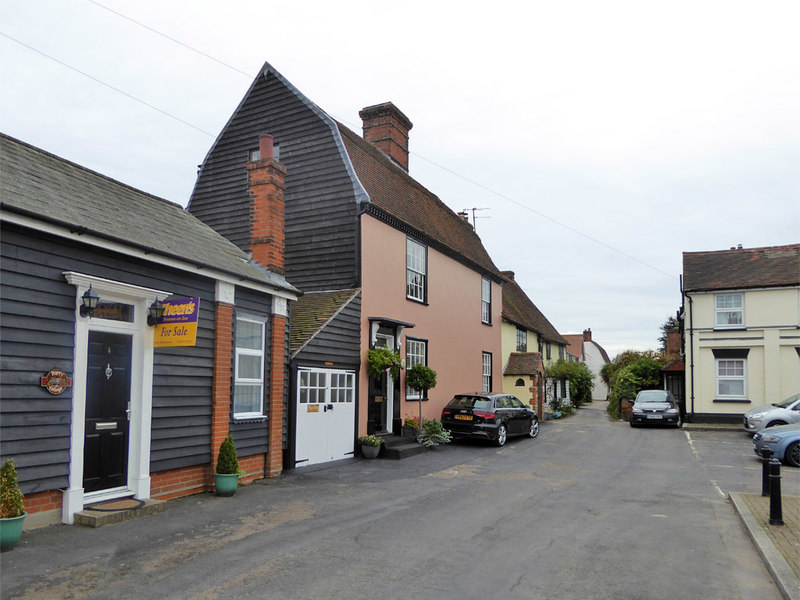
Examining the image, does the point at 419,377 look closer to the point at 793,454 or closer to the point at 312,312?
the point at 312,312

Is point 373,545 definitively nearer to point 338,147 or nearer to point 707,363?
point 338,147

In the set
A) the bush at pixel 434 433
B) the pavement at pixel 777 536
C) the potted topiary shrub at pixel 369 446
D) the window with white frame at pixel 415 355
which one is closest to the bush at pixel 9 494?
the pavement at pixel 777 536

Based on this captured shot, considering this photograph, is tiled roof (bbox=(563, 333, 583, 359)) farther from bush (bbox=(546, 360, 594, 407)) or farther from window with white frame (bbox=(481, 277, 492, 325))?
window with white frame (bbox=(481, 277, 492, 325))

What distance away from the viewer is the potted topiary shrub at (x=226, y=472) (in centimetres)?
970

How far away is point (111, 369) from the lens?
8.57 metres

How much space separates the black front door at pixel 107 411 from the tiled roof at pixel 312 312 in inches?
164

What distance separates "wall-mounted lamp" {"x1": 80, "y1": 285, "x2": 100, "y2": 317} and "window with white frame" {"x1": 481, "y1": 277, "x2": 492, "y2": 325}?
17584mm

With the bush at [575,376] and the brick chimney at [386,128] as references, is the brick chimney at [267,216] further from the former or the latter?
the bush at [575,376]

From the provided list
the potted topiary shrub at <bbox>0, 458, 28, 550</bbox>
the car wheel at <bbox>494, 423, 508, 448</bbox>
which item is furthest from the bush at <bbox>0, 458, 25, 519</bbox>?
the car wheel at <bbox>494, 423, 508, 448</bbox>

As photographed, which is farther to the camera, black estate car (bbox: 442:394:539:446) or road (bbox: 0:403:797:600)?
black estate car (bbox: 442:394:539:446)

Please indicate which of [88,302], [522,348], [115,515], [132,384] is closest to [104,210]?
[88,302]

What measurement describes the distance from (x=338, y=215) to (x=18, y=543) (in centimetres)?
1076

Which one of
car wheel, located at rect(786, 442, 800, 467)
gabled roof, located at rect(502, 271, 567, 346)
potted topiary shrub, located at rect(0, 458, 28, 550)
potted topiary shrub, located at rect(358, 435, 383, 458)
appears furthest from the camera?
gabled roof, located at rect(502, 271, 567, 346)

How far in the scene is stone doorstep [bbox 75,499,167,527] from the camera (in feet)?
24.7
